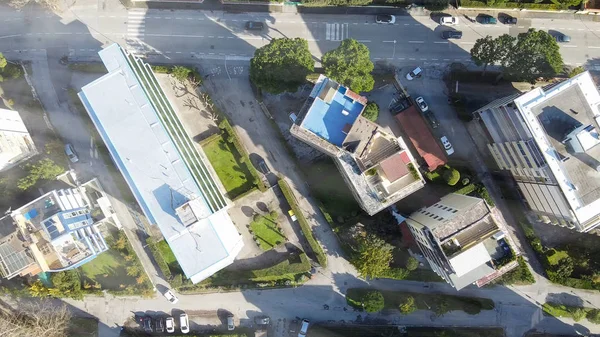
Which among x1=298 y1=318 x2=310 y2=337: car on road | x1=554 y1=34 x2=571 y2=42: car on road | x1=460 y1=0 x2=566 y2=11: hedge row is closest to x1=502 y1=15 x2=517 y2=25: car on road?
x1=460 y1=0 x2=566 y2=11: hedge row

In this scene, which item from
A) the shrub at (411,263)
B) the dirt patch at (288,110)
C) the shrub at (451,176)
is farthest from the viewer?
the dirt patch at (288,110)

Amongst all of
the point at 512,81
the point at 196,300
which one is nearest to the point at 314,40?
the point at 512,81

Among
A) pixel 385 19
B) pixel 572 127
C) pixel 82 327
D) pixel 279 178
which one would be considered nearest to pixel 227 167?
pixel 279 178

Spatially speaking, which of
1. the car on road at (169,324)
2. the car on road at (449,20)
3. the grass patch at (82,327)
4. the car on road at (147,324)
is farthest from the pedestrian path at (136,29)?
the car on road at (449,20)

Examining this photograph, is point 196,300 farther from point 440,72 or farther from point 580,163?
point 580,163

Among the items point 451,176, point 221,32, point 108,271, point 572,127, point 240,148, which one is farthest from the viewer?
point 221,32

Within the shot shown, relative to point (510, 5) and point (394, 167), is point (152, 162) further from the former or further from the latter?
point (510, 5)

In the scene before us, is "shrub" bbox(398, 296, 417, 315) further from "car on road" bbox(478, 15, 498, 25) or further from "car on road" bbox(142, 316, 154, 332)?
"car on road" bbox(478, 15, 498, 25)

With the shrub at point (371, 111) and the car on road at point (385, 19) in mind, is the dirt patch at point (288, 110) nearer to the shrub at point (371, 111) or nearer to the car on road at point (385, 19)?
the shrub at point (371, 111)
